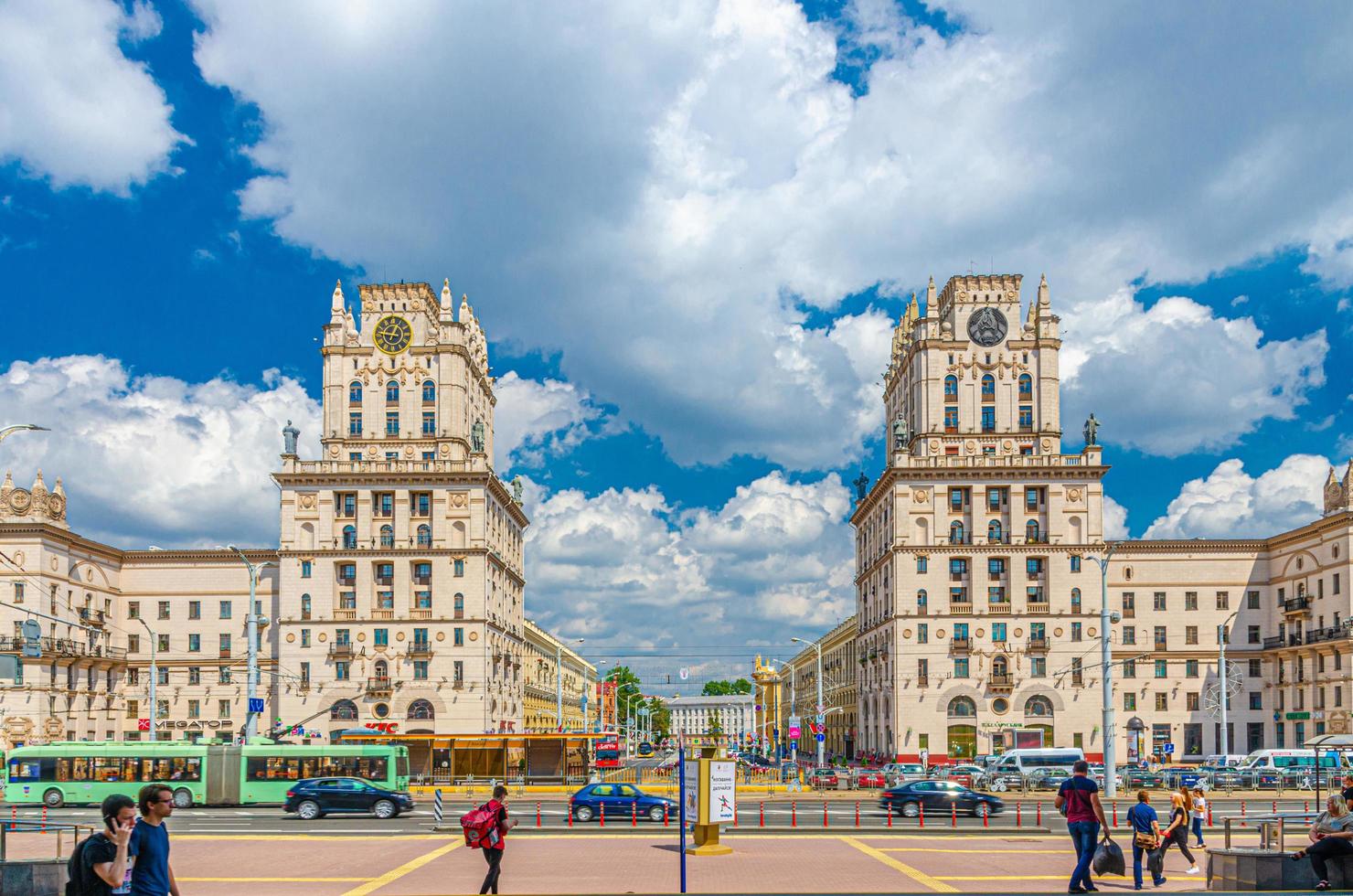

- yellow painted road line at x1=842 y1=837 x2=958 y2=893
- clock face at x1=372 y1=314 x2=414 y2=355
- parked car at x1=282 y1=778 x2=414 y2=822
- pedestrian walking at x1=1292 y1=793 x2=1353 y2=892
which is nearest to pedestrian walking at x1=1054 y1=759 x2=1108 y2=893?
yellow painted road line at x1=842 y1=837 x2=958 y2=893

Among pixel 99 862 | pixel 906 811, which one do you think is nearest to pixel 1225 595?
pixel 906 811

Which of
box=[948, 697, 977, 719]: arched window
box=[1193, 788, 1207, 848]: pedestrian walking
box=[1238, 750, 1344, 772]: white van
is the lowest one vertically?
box=[1238, 750, 1344, 772]: white van

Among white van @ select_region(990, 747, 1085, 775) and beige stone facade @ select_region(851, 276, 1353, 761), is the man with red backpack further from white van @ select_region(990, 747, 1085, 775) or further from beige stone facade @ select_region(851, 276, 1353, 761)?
beige stone facade @ select_region(851, 276, 1353, 761)

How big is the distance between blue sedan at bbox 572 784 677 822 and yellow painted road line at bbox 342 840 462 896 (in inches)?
299

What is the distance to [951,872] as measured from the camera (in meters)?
30.5

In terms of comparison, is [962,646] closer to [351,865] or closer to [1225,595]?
[1225,595]

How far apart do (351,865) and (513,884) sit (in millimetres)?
6037

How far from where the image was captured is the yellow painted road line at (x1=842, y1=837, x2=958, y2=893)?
27.2 metres

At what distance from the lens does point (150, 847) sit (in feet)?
44.5

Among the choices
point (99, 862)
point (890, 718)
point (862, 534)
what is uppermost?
point (862, 534)

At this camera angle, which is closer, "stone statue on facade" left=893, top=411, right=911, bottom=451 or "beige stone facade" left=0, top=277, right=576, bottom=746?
"beige stone facade" left=0, top=277, right=576, bottom=746

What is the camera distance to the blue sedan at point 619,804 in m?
44.9

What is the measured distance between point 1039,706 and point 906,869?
212 ft

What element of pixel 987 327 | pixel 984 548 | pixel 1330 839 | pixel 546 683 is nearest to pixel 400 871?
pixel 1330 839
